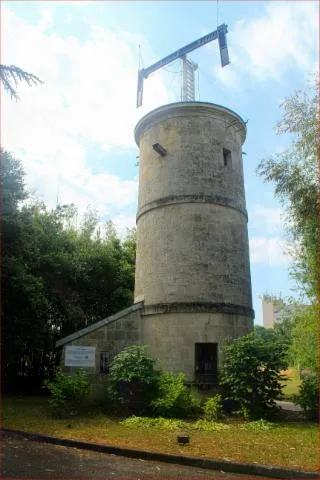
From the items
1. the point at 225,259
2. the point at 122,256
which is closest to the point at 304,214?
the point at 225,259

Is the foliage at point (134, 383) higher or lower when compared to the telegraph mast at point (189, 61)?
lower

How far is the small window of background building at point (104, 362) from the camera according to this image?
44.3 ft

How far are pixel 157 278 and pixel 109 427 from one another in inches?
208

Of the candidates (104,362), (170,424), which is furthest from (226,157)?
(170,424)

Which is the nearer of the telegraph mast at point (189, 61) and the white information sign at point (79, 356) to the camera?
the white information sign at point (79, 356)

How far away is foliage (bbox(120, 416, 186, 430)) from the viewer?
1026cm

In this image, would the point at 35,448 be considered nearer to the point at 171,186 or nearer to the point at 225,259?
the point at 225,259

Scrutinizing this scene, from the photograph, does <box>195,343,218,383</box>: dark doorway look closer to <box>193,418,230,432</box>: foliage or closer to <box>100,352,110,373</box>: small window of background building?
<box>193,418,230,432</box>: foliage

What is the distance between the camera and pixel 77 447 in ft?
28.1

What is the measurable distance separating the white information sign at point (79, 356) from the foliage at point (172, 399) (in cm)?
260

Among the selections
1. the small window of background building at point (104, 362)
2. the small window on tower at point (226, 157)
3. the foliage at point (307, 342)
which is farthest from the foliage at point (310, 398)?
the small window on tower at point (226, 157)

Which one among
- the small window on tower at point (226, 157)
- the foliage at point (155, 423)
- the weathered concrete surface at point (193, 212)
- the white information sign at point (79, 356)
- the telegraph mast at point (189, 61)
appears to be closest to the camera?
the foliage at point (155, 423)

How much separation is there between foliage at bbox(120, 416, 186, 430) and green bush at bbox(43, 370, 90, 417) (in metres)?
1.47

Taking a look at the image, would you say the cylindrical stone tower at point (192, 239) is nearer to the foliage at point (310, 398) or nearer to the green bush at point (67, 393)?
the foliage at point (310, 398)
